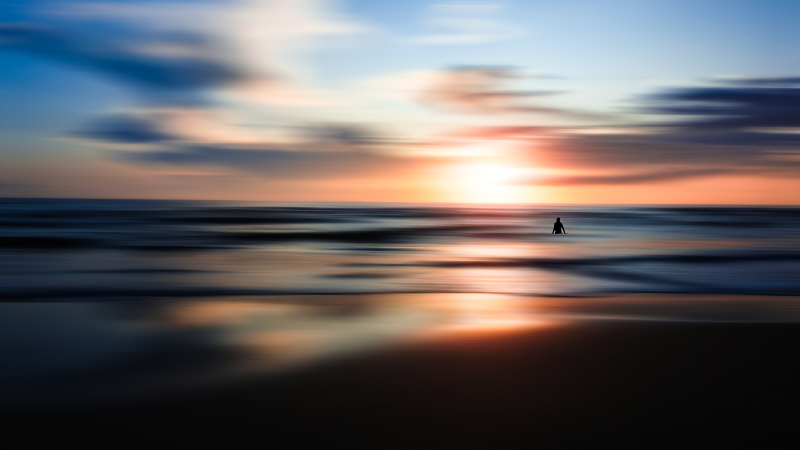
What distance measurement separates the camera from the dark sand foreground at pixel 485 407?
15.2ft

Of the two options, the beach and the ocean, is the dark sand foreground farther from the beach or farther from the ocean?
the ocean

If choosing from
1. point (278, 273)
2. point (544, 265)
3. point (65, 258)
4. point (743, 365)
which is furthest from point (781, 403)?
point (65, 258)

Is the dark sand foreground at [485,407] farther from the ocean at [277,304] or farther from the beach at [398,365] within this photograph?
the ocean at [277,304]

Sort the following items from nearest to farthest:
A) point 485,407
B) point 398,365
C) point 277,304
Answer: point 485,407 < point 398,365 < point 277,304

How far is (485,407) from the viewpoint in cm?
532

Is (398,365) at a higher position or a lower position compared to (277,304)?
higher

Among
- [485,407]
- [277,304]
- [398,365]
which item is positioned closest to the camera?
[485,407]

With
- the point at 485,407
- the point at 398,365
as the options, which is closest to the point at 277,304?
the point at 398,365

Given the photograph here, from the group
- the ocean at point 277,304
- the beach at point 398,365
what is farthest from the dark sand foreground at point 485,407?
the ocean at point 277,304

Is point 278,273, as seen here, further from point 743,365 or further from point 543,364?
point 743,365

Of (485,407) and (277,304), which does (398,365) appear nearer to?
(485,407)

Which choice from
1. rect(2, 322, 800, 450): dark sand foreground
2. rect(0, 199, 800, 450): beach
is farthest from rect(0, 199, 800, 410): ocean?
rect(2, 322, 800, 450): dark sand foreground

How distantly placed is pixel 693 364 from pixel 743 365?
537 millimetres

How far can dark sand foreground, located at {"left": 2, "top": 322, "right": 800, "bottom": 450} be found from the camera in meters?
4.64
